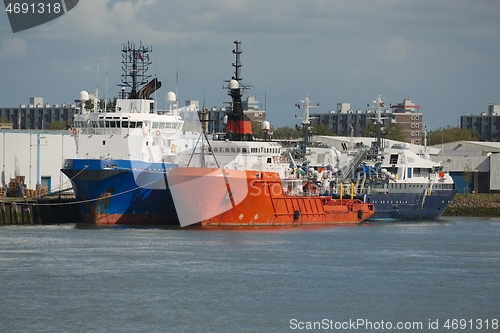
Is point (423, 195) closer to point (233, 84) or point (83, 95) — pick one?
point (233, 84)

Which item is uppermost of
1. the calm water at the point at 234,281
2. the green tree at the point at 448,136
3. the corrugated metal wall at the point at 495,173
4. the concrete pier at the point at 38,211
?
the green tree at the point at 448,136

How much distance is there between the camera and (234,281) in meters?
35.1

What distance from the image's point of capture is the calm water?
29188 millimetres

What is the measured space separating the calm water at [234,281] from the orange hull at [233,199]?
1.78m

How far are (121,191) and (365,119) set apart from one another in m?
107

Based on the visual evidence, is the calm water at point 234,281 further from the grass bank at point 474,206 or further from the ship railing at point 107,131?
the grass bank at point 474,206

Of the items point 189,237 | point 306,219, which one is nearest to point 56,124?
point 306,219

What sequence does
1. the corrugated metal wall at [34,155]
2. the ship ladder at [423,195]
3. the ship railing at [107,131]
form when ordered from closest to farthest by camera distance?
1. the ship railing at [107,131]
2. the corrugated metal wall at [34,155]
3. the ship ladder at [423,195]

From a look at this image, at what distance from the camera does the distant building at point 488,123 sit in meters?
163

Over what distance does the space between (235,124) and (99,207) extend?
405 inches

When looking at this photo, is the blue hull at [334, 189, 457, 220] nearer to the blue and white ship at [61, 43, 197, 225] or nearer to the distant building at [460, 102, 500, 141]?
the blue and white ship at [61, 43, 197, 225]

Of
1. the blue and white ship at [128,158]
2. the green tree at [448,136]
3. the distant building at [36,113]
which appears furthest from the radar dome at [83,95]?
the distant building at [36,113]

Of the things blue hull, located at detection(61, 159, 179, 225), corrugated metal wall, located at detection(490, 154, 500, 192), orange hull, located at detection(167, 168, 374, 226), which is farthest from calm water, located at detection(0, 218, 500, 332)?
corrugated metal wall, located at detection(490, 154, 500, 192)

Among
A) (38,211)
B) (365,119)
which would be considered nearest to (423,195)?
(38,211)
